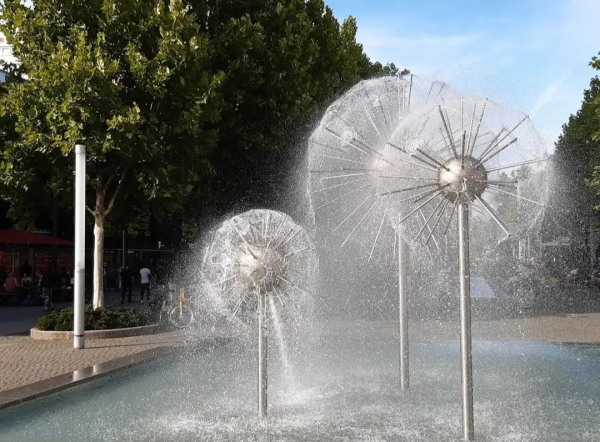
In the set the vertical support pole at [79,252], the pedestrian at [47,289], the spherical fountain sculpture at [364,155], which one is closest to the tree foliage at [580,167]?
Result: the pedestrian at [47,289]

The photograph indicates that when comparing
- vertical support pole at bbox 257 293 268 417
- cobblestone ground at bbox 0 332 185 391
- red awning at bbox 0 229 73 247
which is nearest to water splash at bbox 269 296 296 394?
vertical support pole at bbox 257 293 268 417

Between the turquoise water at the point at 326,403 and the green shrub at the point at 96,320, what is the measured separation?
420 centimetres

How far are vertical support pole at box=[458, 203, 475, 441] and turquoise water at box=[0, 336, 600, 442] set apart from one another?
74 cm

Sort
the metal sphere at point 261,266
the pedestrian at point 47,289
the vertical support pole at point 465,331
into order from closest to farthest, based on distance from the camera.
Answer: the vertical support pole at point 465,331, the metal sphere at point 261,266, the pedestrian at point 47,289

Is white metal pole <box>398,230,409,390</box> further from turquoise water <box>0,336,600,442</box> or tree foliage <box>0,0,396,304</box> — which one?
tree foliage <box>0,0,396,304</box>

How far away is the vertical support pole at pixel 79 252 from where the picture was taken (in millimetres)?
14430

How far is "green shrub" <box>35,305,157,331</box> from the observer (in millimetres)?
16453

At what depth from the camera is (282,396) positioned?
9375mm

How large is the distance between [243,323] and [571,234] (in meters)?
39.1

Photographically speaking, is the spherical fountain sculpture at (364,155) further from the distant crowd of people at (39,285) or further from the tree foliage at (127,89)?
the distant crowd of people at (39,285)

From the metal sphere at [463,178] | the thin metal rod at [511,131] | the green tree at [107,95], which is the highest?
the green tree at [107,95]

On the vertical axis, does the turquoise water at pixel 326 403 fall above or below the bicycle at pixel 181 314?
below

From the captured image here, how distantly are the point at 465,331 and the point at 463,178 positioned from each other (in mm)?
1418

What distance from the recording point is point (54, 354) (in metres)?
13.6
